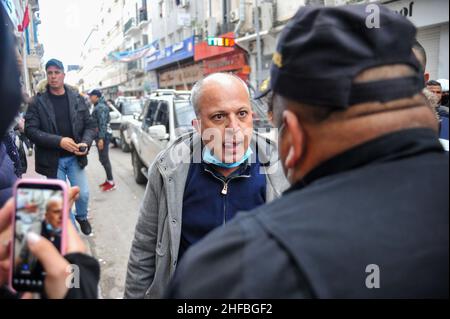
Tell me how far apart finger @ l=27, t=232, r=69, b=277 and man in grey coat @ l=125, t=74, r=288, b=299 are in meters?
0.91

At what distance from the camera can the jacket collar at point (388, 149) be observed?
0.78 metres

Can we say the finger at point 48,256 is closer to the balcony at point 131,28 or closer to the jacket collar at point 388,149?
the jacket collar at point 388,149

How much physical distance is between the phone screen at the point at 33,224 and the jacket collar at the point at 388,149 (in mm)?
722

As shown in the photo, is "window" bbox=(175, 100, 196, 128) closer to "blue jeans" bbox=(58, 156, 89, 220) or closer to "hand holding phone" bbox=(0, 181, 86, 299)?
"blue jeans" bbox=(58, 156, 89, 220)

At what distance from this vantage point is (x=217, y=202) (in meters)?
1.87

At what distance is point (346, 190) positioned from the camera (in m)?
0.75

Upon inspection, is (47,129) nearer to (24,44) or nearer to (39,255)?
(39,255)

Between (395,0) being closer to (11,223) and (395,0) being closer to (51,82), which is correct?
(51,82)

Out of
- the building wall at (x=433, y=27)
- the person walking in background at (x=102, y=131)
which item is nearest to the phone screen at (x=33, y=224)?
the person walking in background at (x=102, y=131)

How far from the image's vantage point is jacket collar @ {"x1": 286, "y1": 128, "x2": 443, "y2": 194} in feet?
2.57

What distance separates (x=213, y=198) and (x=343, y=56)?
3.98 feet

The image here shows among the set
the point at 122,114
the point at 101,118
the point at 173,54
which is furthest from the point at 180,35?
the point at 101,118
